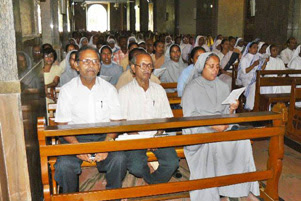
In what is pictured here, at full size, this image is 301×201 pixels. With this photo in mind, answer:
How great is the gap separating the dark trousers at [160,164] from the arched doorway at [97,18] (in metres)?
40.6

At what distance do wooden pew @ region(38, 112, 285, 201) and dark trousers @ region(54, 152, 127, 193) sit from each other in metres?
0.25

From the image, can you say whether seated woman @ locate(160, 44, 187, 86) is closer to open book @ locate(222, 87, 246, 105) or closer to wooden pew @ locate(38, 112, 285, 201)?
open book @ locate(222, 87, 246, 105)

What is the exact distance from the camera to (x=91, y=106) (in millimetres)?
3191

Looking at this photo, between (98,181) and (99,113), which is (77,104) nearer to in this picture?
(99,113)

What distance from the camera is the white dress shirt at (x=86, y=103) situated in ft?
10.2

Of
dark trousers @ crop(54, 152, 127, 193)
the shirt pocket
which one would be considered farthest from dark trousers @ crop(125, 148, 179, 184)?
→ the shirt pocket

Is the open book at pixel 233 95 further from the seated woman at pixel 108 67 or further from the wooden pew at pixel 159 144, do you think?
the seated woman at pixel 108 67

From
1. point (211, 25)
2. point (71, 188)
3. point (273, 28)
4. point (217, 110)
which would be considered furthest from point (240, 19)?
point (71, 188)

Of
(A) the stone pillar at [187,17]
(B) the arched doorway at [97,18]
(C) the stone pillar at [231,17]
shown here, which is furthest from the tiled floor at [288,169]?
(B) the arched doorway at [97,18]

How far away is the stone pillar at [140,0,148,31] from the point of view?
89.4 ft

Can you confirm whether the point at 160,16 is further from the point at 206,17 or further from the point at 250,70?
the point at 250,70

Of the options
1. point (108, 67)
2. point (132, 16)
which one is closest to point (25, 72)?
point (108, 67)

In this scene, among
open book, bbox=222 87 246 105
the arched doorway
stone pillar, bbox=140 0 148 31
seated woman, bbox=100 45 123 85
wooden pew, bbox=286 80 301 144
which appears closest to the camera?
open book, bbox=222 87 246 105

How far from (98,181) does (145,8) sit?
82.2 feet
